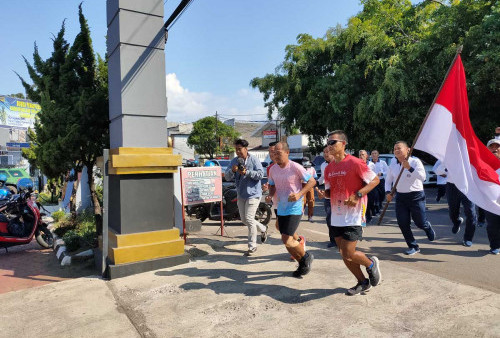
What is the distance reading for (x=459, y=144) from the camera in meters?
4.79

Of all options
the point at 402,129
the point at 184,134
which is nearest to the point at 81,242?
the point at 402,129

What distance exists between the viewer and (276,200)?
4836 mm

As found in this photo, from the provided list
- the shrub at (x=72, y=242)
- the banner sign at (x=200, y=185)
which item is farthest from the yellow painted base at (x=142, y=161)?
the shrub at (x=72, y=242)

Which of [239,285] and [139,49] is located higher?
[139,49]

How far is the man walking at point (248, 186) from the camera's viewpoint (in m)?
5.69

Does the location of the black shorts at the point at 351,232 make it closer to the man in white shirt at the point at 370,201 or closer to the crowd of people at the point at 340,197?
the crowd of people at the point at 340,197

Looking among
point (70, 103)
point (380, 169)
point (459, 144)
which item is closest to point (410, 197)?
point (459, 144)

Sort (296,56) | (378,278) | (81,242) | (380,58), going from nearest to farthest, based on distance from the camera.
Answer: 1. (378,278)
2. (81,242)
3. (380,58)
4. (296,56)

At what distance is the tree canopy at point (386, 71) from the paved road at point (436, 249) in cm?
944

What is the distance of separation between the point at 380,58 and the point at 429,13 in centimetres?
438

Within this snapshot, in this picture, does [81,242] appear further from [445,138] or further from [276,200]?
[445,138]

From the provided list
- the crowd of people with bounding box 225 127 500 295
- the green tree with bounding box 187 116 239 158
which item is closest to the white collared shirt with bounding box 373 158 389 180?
the crowd of people with bounding box 225 127 500 295

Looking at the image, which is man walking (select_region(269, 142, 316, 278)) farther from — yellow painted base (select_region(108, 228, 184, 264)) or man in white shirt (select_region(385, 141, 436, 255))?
man in white shirt (select_region(385, 141, 436, 255))

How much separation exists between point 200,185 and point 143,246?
7.33 feet
